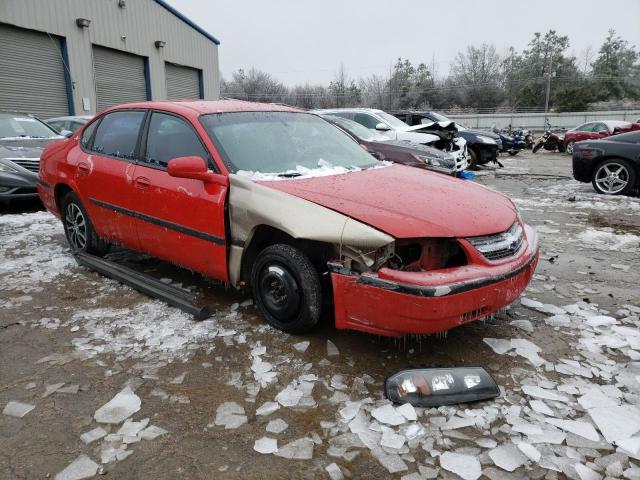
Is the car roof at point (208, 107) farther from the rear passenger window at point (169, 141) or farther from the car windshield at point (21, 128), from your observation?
the car windshield at point (21, 128)

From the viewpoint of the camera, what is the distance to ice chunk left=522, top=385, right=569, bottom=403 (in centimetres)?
250

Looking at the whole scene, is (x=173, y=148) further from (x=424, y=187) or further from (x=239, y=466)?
(x=239, y=466)

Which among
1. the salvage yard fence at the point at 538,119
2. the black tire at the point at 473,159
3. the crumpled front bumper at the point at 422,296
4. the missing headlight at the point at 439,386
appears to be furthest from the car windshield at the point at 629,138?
the salvage yard fence at the point at 538,119

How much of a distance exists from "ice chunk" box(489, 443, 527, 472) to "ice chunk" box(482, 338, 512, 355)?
35.0 inches

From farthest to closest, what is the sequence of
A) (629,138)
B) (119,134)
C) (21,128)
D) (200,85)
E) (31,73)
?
1. (200,85)
2. (31,73)
3. (21,128)
4. (629,138)
5. (119,134)

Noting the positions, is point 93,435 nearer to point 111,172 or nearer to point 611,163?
point 111,172

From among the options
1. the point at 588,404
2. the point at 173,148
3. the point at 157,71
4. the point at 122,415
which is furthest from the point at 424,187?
the point at 157,71

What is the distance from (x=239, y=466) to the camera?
206 centimetres

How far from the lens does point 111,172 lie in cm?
407

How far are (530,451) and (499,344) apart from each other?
1.00 m

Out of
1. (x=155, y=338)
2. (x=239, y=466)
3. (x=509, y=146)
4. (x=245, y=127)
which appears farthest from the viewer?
(x=509, y=146)

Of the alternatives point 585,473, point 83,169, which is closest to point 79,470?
point 585,473

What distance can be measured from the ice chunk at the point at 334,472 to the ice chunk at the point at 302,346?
100 cm

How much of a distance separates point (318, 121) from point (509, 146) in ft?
51.0
